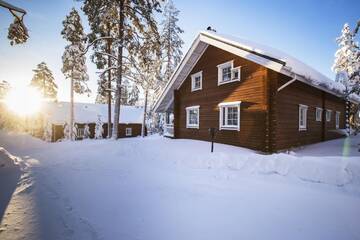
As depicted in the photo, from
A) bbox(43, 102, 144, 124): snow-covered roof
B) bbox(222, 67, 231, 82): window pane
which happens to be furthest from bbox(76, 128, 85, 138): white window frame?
bbox(222, 67, 231, 82): window pane

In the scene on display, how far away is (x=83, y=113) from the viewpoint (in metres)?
28.0

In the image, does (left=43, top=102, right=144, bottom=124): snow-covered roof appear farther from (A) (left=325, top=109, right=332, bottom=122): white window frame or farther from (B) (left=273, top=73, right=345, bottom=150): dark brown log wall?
(A) (left=325, top=109, right=332, bottom=122): white window frame

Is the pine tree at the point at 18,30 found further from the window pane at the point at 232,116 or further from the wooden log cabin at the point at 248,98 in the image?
the window pane at the point at 232,116

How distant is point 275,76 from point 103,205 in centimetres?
918

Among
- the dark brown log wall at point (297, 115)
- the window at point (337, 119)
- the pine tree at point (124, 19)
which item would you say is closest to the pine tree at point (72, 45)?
the pine tree at point (124, 19)

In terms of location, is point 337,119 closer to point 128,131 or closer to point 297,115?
point 297,115

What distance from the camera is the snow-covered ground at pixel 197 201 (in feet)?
10.3

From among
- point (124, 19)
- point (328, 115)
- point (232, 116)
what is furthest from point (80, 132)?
point (328, 115)

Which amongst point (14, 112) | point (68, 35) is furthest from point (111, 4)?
point (14, 112)

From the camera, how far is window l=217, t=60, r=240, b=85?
10891 mm

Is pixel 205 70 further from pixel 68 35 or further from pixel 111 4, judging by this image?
pixel 68 35

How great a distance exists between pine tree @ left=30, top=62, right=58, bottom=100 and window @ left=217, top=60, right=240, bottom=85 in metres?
34.3

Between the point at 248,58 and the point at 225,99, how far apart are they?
288 centimetres

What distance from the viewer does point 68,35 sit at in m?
19.5
